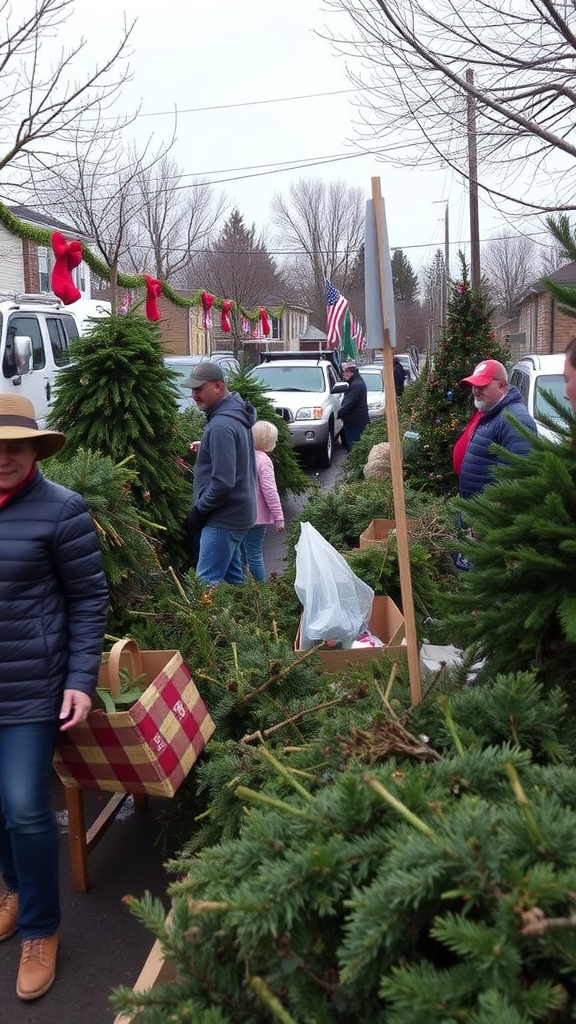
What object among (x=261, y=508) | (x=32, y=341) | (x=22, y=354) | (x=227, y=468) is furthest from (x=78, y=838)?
(x=32, y=341)

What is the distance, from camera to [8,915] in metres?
3.14

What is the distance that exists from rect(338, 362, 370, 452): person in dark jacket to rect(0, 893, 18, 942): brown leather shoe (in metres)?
11.4

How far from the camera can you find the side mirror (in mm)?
11688

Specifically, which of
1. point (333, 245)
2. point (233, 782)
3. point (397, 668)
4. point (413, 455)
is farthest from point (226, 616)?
point (333, 245)

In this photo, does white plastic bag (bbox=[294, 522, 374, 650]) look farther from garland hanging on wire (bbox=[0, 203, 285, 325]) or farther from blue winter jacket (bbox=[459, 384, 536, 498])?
garland hanging on wire (bbox=[0, 203, 285, 325])

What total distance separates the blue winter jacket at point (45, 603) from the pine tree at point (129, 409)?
244 centimetres

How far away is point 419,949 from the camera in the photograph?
4.77 feet

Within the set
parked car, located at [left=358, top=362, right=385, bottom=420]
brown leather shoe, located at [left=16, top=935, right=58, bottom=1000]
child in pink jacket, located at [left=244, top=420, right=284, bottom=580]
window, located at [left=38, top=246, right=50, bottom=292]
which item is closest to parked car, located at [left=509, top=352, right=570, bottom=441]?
child in pink jacket, located at [left=244, top=420, right=284, bottom=580]

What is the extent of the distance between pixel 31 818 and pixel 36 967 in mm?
523

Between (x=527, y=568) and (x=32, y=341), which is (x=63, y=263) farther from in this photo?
(x=527, y=568)

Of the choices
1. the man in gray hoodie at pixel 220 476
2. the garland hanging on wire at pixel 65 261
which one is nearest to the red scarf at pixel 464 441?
the man in gray hoodie at pixel 220 476

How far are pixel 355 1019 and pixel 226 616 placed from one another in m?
2.54

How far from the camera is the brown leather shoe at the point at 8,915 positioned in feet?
10.2

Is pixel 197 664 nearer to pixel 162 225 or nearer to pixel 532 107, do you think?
pixel 532 107
